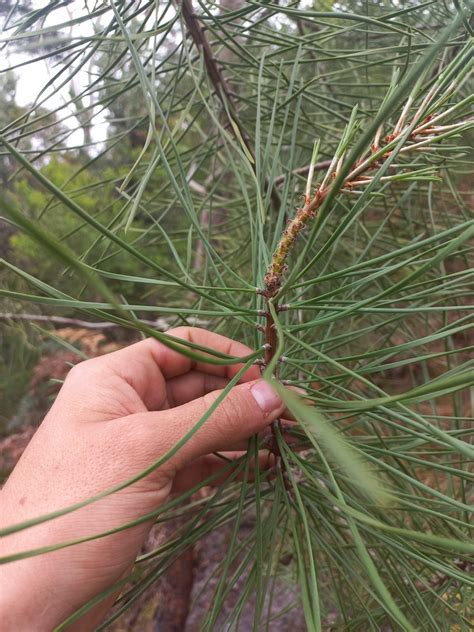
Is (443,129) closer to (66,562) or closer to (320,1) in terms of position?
(66,562)

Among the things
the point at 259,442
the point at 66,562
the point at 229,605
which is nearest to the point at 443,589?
the point at 259,442

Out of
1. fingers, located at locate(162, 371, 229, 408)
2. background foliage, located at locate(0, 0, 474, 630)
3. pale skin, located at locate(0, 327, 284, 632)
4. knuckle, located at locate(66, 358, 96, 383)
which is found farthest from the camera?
fingers, located at locate(162, 371, 229, 408)

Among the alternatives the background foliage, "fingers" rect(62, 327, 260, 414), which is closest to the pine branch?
the background foliage

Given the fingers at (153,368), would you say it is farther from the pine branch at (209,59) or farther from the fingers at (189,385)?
the pine branch at (209,59)

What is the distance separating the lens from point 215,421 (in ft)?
1.15

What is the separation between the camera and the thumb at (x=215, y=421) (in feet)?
1.12

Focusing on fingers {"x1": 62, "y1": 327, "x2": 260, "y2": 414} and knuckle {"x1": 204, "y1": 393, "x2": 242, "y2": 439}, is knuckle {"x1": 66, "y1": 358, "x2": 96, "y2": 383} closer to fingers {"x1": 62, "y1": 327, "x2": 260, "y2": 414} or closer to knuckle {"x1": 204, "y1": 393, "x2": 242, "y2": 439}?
fingers {"x1": 62, "y1": 327, "x2": 260, "y2": 414}

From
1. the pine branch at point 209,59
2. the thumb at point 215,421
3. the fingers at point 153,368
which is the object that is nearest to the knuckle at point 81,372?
the fingers at point 153,368

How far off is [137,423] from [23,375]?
1.03 metres

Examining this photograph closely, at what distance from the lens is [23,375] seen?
1253 mm

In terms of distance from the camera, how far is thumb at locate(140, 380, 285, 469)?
342mm

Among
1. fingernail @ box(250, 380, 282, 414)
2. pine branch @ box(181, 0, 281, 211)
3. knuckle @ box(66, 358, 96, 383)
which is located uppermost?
pine branch @ box(181, 0, 281, 211)

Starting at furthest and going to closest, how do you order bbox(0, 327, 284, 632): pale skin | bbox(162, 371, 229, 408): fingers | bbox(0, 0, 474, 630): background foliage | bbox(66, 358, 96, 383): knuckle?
bbox(162, 371, 229, 408): fingers, bbox(66, 358, 96, 383): knuckle, bbox(0, 327, 284, 632): pale skin, bbox(0, 0, 474, 630): background foliage

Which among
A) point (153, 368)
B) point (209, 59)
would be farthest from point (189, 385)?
point (209, 59)
